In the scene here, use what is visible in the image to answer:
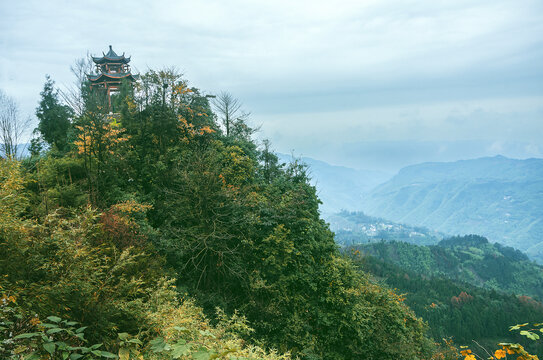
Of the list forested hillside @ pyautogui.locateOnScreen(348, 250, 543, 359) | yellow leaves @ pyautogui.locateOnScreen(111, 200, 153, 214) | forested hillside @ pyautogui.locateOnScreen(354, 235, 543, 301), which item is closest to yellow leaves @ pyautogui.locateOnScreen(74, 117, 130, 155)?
yellow leaves @ pyautogui.locateOnScreen(111, 200, 153, 214)

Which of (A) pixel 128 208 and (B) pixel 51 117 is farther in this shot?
(B) pixel 51 117

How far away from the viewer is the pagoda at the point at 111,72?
2728cm

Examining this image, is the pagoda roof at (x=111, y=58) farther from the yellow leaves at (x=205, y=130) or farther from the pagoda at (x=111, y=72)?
the yellow leaves at (x=205, y=130)

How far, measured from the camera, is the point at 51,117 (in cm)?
2102

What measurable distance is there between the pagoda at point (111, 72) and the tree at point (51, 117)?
532 cm

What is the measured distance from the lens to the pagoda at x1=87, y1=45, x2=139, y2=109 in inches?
1074

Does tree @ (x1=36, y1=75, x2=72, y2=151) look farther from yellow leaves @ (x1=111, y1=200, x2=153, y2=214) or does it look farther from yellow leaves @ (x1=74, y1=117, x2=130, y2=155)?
yellow leaves @ (x1=111, y1=200, x2=153, y2=214)

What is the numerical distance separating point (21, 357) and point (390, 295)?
1857 centimetres

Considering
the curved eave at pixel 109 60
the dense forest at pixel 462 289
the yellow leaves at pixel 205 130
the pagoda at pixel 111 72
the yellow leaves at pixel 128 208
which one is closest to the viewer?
the yellow leaves at pixel 128 208

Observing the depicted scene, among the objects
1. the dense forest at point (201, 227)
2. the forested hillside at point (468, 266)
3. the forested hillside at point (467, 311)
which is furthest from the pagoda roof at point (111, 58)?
the forested hillside at point (468, 266)

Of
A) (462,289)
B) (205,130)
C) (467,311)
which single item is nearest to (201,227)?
(205,130)

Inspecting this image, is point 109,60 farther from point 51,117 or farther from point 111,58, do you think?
point 51,117

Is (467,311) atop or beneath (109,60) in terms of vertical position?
beneath

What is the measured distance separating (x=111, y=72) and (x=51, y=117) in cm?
1040
